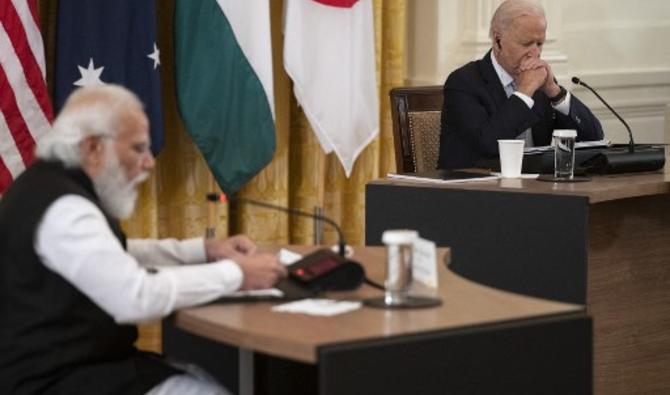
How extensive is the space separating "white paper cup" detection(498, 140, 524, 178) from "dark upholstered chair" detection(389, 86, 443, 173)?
0.62m

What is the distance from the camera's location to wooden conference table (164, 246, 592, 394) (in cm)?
244

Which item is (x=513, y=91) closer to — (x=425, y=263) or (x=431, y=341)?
(x=425, y=263)

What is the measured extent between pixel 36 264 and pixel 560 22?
4.21 m

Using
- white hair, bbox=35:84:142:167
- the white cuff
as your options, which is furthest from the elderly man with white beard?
the white cuff

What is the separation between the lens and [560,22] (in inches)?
254

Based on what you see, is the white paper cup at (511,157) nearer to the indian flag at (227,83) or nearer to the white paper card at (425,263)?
the indian flag at (227,83)

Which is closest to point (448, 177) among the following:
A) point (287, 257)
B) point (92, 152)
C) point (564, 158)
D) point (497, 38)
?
point (564, 158)

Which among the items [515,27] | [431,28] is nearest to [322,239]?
[431,28]

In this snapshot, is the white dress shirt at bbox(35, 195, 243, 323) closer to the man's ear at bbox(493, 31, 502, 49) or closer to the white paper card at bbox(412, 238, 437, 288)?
the white paper card at bbox(412, 238, 437, 288)

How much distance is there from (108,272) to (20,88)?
2.27m

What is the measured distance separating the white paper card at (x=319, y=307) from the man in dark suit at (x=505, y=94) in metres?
2.00

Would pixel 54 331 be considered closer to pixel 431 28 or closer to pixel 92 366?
pixel 92 366

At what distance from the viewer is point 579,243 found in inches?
155

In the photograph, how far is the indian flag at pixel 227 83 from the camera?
17.5 feet
